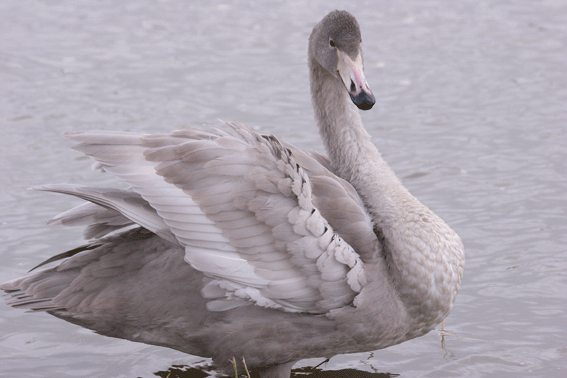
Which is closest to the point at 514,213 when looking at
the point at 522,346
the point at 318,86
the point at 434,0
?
the point at 522,346

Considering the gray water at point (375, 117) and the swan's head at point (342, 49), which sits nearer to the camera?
the swan's head at point (342, 49)

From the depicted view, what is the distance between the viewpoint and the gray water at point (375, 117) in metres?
5.50

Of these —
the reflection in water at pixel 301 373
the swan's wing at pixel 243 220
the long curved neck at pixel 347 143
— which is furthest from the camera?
the reflection in water at pixel 301 373

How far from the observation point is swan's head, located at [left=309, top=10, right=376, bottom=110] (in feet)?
15.7

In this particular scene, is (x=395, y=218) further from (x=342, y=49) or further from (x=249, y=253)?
(x=342, y=49)

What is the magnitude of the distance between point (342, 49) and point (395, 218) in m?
1.06

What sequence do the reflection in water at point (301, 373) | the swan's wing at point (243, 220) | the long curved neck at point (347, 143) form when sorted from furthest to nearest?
the reflection in water at point (301, 373), the long curved neck at point (347, 143), the swan's wing at point (243, 220)

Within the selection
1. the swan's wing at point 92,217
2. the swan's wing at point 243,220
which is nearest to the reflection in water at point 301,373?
the swan's wing at point 243,220

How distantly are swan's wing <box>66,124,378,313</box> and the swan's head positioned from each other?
2.26ft

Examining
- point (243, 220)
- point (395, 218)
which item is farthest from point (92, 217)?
point (395, 218)

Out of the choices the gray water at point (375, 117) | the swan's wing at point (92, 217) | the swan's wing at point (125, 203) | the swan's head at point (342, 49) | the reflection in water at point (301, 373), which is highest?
the swan's head at point (342, 49)

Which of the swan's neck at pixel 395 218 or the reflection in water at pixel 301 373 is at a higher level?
the swan's neck at pixel 395 218

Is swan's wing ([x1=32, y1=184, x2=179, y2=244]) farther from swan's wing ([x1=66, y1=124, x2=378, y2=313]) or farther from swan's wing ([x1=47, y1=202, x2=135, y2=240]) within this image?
swan's wing ([x1=47, y1=202, x2=135, y2=240])

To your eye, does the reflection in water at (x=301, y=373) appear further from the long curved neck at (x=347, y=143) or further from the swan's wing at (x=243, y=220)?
the long curved neck at (x=347, y=143)
